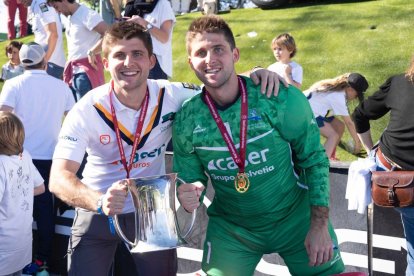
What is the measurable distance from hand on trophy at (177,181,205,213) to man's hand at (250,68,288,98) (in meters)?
0.69

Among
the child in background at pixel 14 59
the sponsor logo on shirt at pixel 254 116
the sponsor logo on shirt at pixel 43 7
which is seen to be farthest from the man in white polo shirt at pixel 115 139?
the child in background at pixel 14 59

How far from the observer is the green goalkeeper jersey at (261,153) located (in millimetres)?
3326

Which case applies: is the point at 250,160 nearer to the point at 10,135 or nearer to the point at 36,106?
the point at 10,135

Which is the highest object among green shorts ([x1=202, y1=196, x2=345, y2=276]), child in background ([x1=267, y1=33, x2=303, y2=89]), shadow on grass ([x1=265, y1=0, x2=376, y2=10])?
shadow on grass ([x1=265, y1=0, x2=376, y2=10])

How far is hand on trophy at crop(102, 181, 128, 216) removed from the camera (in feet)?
9.21

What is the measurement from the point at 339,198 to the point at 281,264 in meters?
0.69

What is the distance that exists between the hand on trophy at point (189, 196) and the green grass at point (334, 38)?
16.5 ft

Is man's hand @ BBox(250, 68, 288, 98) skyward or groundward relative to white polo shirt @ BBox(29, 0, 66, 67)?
groundward

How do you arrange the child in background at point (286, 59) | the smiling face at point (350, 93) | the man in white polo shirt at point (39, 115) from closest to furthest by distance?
the man in white polo shirt at point (39, 115) → the smiling face at point (350, 93) → the child in background at point (286, 59)

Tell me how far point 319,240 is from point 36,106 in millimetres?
3148

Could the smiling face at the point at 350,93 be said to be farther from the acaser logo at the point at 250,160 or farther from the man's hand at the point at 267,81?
the acaser logo at the point at 250,160

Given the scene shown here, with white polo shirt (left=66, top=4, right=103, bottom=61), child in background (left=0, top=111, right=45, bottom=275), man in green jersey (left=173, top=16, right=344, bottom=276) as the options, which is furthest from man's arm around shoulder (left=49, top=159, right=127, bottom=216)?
white polo shirt (left=66, top=4, right=103, bottom=61)

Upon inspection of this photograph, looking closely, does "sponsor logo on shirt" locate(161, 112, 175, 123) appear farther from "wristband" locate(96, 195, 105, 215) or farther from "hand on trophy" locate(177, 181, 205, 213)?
"wristband" locate(96, 195, 105, 215)

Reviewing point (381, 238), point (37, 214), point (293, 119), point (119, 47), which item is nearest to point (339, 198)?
point (381, 238)
